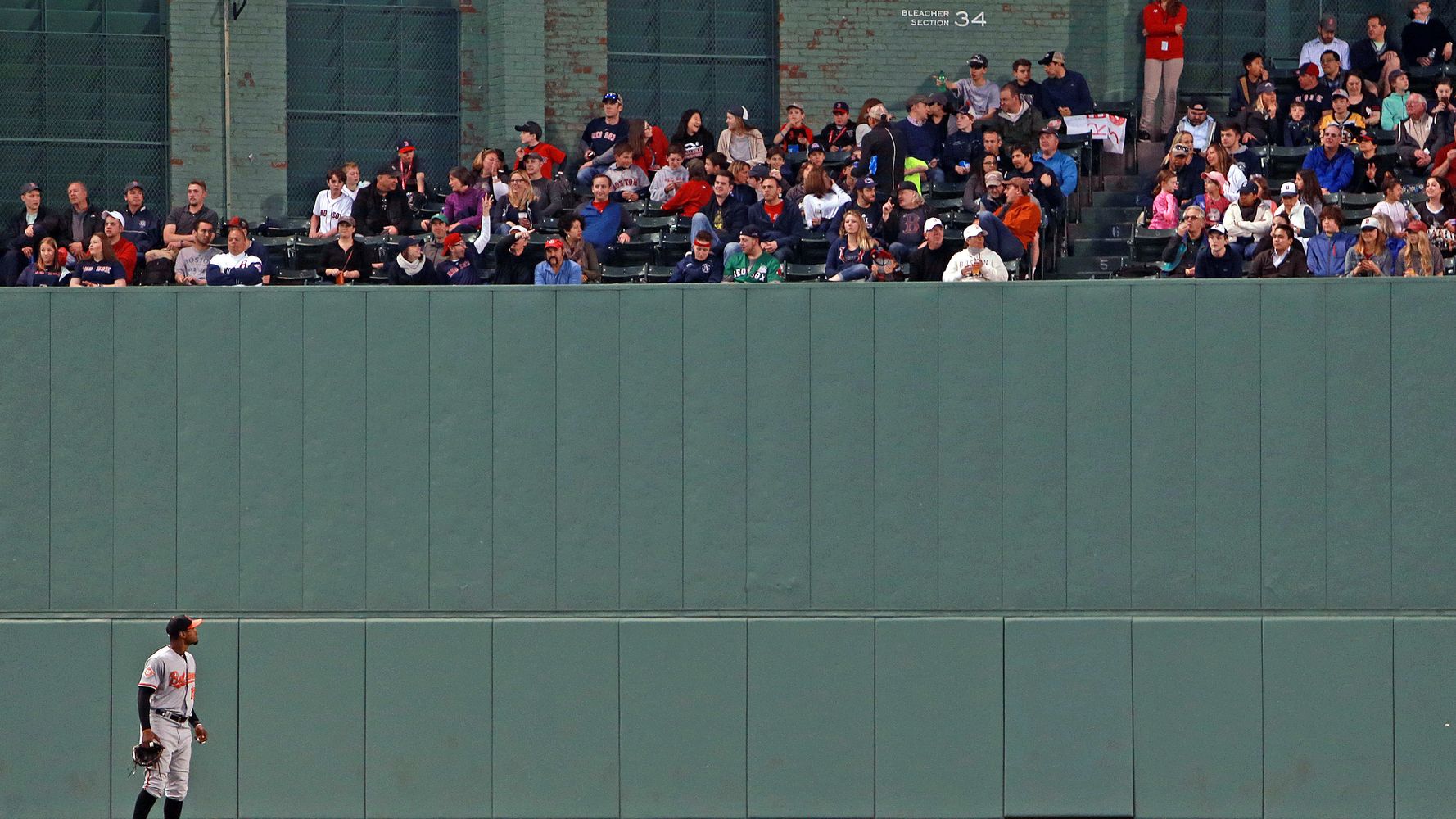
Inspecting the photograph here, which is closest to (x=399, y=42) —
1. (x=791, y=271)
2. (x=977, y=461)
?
(x=791, y=271)

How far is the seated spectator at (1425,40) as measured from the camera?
22.5 metres

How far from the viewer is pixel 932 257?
16.4m

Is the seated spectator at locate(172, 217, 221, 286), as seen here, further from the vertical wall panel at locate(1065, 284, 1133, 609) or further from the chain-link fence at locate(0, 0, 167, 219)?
the vertical wall panel at locate(1065, 284, 1133, 609)

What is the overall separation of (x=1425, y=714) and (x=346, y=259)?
33.5 ft

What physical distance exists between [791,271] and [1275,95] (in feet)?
23.4

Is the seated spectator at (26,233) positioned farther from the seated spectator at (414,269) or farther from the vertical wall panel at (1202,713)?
the vertical wall panel at (1202,713)

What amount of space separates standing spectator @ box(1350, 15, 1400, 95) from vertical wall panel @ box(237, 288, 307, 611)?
13516mm

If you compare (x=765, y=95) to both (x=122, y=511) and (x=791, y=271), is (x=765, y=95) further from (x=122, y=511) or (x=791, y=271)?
(x=122, y=511)

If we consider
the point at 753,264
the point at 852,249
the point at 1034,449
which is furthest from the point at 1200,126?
the point at 1034,449

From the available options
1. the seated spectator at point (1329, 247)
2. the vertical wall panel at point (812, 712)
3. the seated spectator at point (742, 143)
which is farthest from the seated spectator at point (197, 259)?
the seated spectator at point (1329, 247)

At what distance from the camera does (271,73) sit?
22.4m

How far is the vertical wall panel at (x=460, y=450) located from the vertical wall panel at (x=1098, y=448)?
467cm

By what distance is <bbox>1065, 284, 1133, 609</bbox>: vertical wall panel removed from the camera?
14.5 metres

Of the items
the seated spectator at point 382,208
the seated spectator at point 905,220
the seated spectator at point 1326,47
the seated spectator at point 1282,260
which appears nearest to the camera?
the seated spectator at point 1282,260
